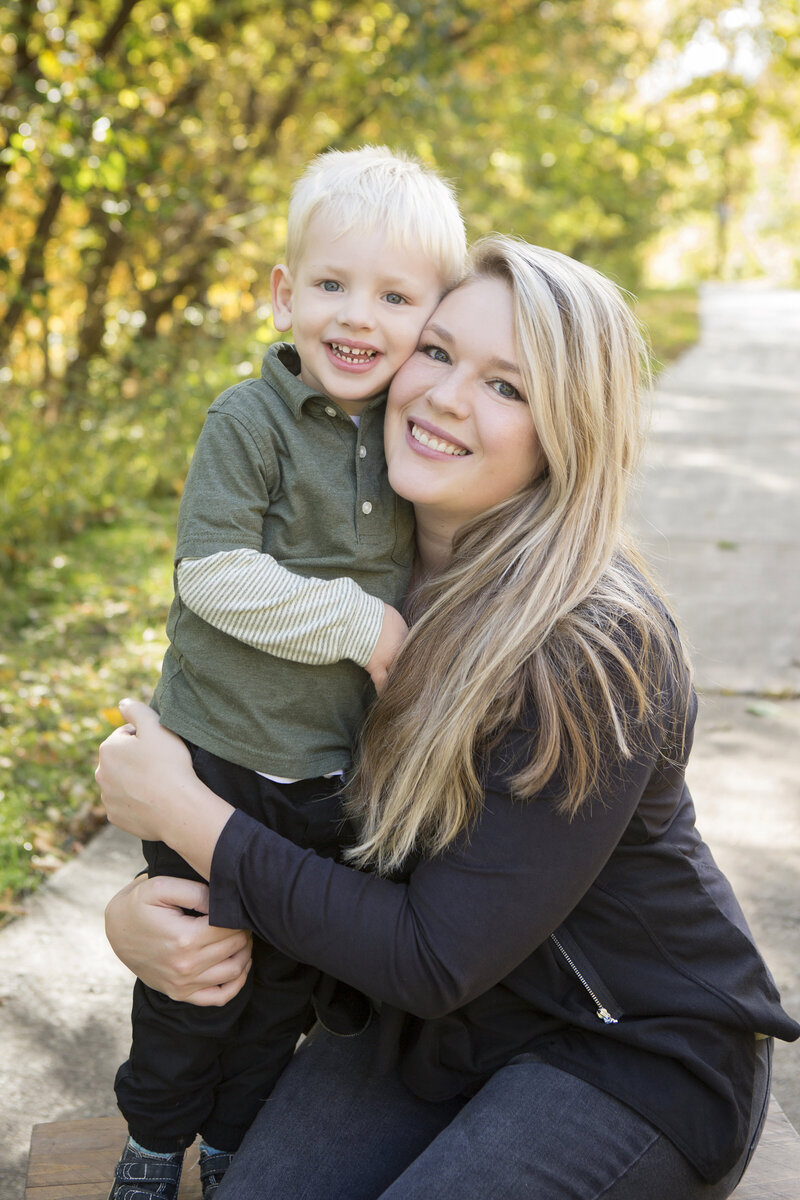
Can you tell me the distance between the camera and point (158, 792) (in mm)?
1880

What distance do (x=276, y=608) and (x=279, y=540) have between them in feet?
0.62

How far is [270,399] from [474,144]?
23.9 ft

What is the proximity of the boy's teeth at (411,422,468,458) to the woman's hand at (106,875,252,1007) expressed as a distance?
84cm

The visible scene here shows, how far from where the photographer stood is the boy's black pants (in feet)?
6.40

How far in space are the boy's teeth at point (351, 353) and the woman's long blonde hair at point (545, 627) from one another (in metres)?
0.25

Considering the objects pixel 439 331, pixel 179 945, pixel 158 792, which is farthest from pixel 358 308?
pixel 179 945

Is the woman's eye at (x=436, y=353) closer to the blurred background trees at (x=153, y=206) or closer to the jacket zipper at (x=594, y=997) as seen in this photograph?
the jacket zipper at (x=594, y=997)

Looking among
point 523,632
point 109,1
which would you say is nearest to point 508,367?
point 523,632

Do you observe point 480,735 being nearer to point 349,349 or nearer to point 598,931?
point 598,931

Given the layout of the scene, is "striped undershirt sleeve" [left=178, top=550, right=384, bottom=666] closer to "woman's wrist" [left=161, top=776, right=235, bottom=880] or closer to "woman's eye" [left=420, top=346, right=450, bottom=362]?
"woman's wrist" [left=161, top=776, right=235, bottom=880]

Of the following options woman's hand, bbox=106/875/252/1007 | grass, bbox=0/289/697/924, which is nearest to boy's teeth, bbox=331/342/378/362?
woman's hand, bbox=106/875/252/1007

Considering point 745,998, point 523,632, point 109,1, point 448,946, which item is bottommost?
point 745,998

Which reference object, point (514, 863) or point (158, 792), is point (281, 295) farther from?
point (514, 863)

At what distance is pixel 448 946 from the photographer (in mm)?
1646
